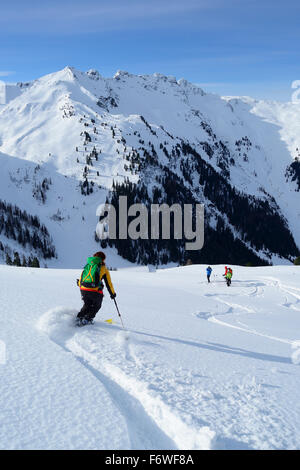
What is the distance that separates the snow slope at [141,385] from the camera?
4023 millimetres

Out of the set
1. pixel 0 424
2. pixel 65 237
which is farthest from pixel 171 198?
pixel 0 424

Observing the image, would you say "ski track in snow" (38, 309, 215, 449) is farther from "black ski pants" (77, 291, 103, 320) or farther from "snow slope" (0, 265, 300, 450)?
"black ski pants" (77, 291, 103, 320)

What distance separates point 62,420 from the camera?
4129mm

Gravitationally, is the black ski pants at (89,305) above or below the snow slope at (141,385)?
above

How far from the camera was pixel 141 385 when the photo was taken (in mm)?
5336

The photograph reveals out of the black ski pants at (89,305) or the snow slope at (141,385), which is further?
the black ski pants at (89,305)

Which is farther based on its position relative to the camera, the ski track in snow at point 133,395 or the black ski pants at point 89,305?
the black ski pants at point 89,305

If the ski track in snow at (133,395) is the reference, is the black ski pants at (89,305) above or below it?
above

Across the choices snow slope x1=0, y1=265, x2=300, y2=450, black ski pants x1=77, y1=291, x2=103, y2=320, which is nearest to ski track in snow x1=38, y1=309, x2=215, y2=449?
snow slope x1=0, y1=265, x2=300, y2=450

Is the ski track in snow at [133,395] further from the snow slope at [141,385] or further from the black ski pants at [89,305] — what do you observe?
the black ski pants at [89,305]

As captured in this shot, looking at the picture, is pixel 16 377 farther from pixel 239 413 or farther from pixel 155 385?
pixel 239 413

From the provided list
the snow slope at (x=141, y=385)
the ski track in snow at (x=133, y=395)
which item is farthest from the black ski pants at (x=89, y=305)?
the ski track in snow at (x=133, y=395)

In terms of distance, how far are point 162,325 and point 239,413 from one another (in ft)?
18.4
